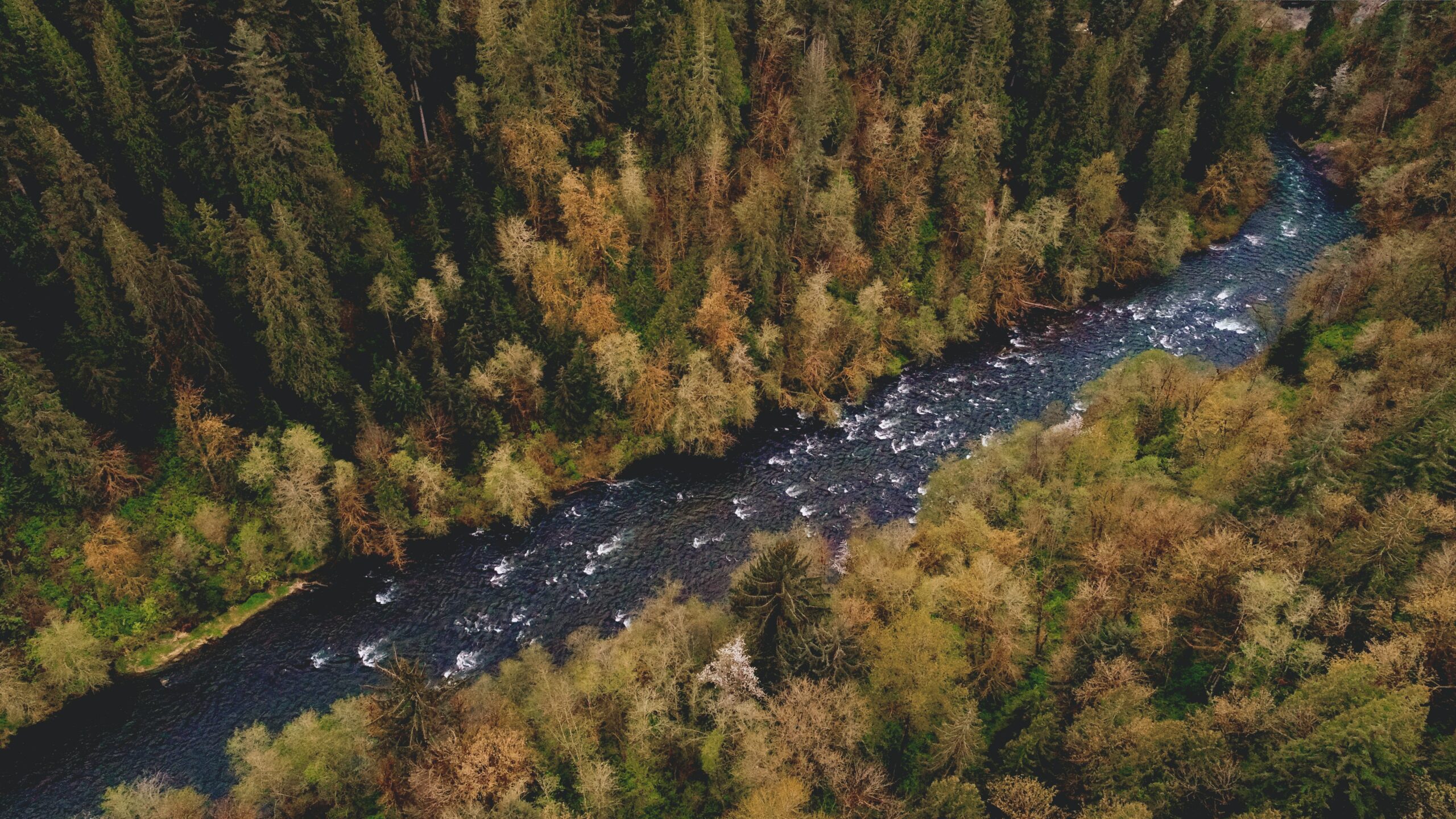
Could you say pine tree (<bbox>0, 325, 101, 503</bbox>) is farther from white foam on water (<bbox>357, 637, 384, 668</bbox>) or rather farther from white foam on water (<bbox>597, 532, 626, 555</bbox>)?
white foam on water (<bbox>597, 532, 626, 555</bbox>)

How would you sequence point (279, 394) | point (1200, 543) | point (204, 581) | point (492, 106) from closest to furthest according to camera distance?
point (1200, 543) < point (204, 581) < point (279, 394) < point (492, 106)

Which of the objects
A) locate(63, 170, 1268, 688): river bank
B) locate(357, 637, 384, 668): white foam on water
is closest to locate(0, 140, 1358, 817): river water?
locate(357, 637, 384, 668): white foam on water

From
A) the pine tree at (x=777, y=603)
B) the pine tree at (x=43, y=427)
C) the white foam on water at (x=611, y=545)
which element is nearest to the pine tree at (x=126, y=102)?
the pine tree at (x=43, y=427)

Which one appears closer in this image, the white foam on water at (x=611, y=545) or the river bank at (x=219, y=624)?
the river bank at (x=219, y=624)

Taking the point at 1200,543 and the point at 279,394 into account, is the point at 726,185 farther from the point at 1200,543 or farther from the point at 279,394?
the point at 1200,543

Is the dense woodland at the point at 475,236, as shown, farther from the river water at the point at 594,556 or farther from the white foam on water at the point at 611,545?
the white foam on water at the point at 611,545

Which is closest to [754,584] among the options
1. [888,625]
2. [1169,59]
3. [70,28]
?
[888,625]

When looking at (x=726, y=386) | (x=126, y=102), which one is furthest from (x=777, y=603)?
(x=126, y=102)
